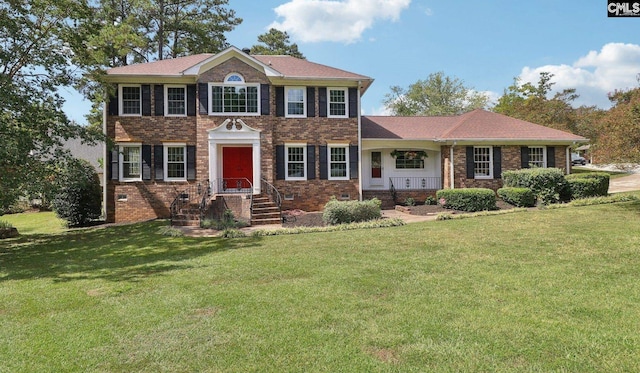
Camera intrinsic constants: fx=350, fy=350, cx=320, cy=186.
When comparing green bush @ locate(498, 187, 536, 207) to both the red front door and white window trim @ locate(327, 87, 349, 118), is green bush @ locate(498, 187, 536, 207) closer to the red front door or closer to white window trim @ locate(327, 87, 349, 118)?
white window trim @ locate(327, 87, 349, 118)

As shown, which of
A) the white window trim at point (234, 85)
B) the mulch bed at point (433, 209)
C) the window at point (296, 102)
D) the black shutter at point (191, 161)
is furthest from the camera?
the window at point (296, 102)

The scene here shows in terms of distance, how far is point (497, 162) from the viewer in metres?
17.4

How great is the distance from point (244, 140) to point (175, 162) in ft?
11.1

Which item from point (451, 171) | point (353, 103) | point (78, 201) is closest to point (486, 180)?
point (451, 171)

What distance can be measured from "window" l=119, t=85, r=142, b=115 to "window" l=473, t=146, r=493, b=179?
1608cm

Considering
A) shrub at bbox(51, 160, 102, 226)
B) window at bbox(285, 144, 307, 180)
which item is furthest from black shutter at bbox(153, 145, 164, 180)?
window at bbox(285, 144, 307, 180)

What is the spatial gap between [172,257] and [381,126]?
14.6 m

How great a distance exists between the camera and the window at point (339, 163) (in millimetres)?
16672

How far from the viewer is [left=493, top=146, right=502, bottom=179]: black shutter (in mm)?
17406

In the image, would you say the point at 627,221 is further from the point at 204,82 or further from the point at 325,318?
→ the point at 204,82

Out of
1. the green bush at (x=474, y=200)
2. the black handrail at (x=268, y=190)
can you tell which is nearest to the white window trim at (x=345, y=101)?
the black handrail at (x=268, y=190)

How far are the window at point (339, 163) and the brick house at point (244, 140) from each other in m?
0.05

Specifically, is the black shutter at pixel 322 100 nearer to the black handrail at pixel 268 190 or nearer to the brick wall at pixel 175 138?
the brick wall at pixel 175 138

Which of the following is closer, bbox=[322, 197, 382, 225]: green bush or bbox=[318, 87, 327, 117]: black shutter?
bbox=[322, 197, 382, 225]: green bush
